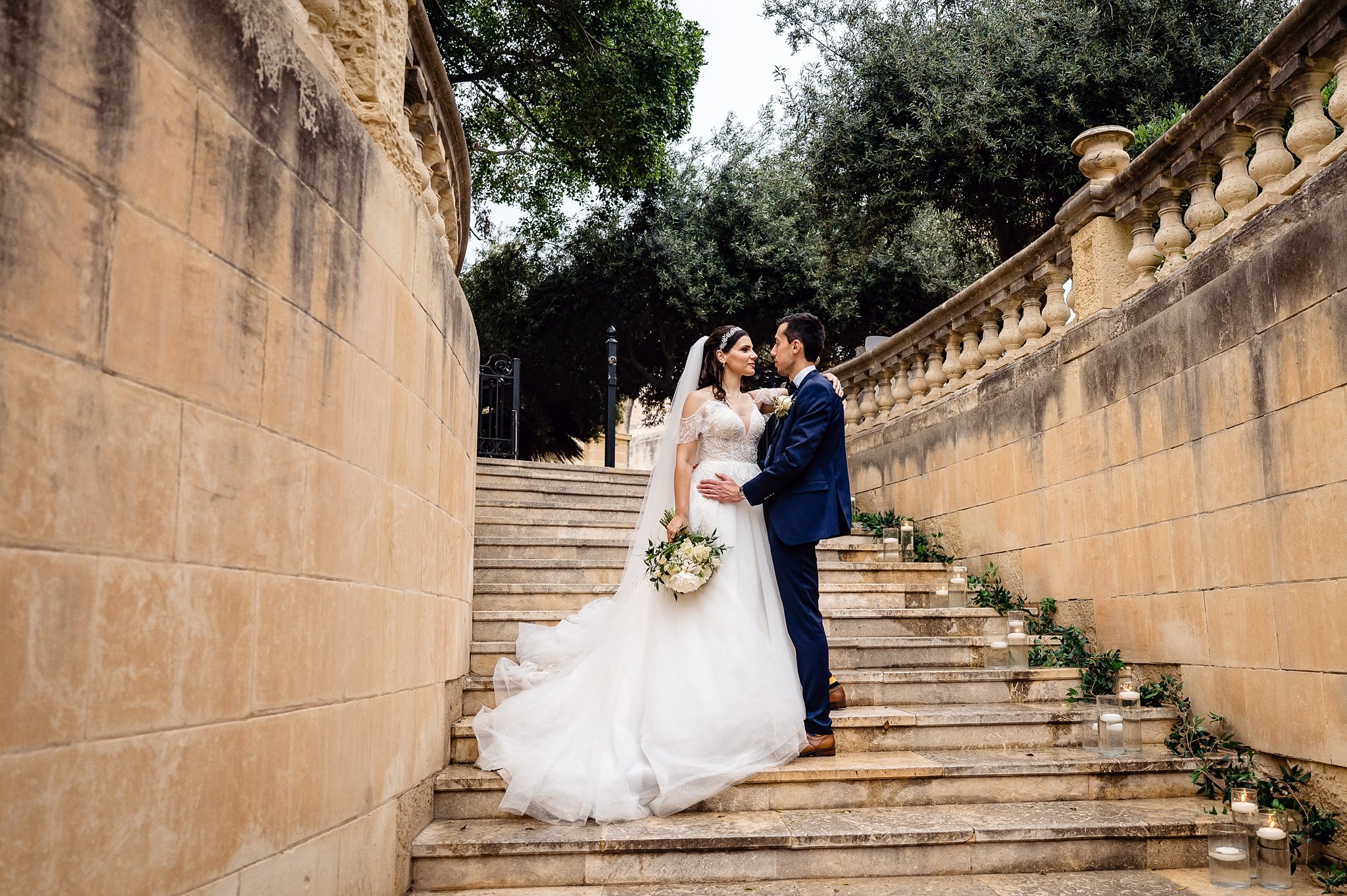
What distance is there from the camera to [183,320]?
2135 mm

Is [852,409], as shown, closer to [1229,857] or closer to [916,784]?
[916,784]

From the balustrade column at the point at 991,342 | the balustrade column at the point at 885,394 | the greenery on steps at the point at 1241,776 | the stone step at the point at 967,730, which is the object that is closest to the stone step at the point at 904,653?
the stone step at the point at 967,730

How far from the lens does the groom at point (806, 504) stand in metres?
4.31

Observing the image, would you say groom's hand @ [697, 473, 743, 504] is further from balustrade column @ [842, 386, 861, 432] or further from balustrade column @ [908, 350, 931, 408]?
balustrade column @ [842, 386, 861, 432]

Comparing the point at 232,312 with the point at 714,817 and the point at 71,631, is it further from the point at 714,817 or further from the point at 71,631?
the point at 714,817

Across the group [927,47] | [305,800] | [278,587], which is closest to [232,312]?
[278,587]

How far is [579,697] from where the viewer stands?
427cm

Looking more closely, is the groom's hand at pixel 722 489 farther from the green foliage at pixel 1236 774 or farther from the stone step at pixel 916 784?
the green foliage at pixel 1236 774

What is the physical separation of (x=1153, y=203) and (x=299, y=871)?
5.25 metres

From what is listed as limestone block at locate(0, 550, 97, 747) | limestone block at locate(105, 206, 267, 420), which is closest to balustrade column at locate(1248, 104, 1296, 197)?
limestone block at locate(105, 206, 267, 420)

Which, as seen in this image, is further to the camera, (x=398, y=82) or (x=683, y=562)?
(x=683, y=562)

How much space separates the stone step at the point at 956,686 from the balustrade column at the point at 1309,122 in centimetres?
282

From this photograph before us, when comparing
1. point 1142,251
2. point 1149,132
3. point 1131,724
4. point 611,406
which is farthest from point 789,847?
point 611,406

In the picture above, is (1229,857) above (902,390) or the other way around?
the other way around
